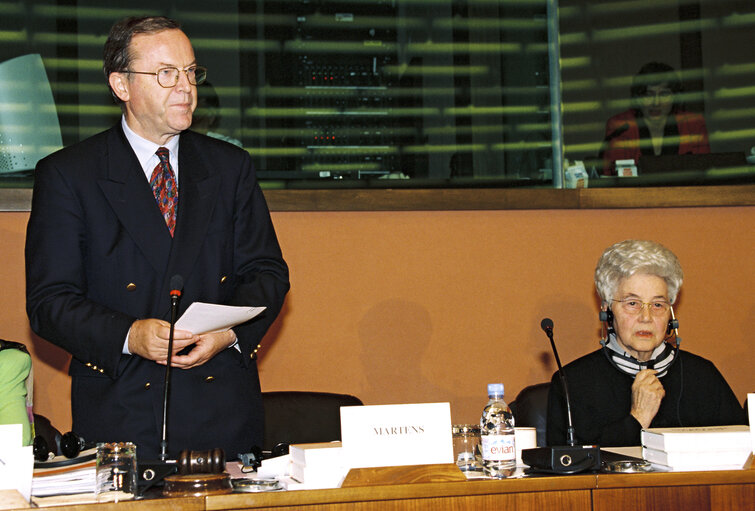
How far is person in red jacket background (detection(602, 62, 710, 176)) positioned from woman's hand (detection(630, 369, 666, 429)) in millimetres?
1359

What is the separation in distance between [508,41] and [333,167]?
880 millimetres

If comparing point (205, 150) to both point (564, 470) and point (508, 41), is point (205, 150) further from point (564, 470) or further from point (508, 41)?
point (508, 41)

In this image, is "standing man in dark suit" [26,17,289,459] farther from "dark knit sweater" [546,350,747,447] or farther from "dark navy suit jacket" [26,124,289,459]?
"dark knit sweater" [546,350,747,447]

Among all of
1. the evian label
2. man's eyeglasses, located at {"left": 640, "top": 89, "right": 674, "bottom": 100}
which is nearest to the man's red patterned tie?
the evian label

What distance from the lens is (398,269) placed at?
344 cm

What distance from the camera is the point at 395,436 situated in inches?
64.2

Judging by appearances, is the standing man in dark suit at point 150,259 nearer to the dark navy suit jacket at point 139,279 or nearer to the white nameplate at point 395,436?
the dark navy suit jacket at point 139,279

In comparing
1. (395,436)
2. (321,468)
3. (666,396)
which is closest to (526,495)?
(395,436)

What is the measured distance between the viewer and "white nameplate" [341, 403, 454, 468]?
5.28ft

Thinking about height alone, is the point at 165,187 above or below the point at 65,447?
above

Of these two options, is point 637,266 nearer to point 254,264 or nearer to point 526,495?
point 254,264

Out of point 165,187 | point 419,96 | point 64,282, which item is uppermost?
point 419,96

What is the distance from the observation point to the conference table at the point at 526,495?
152 cm

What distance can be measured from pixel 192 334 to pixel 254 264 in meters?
0.38
